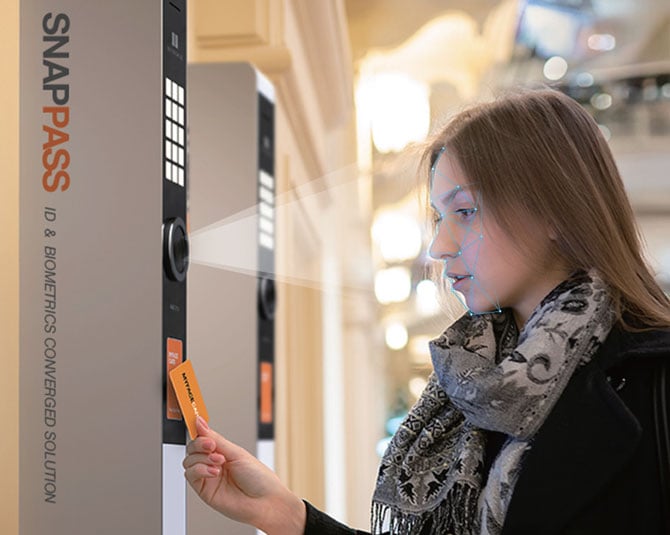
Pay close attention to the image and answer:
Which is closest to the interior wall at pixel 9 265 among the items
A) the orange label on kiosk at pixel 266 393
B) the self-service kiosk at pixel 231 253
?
the self-service kiosk at pixel 231 253

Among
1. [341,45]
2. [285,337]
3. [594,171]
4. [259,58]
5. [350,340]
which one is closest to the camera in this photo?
[594,171]

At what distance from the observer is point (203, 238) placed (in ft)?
6.82

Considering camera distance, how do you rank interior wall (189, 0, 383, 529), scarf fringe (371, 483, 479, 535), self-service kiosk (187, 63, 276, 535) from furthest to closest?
interior wall (189, 0, 383, 529) → self-service kiosk (187, 63, 276, 535) → scarf fringe (371, 483, 479, 535)

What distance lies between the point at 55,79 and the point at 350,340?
20.6 ft

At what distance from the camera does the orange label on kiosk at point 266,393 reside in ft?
6.81

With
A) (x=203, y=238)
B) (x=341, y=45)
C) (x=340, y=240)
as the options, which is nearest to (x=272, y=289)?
(x=203, y=238)

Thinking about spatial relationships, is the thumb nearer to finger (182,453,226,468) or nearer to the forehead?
finger (182,453,226,468)

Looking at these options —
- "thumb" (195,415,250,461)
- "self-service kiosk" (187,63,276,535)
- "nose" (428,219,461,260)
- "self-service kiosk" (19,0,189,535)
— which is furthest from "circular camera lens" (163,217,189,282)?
"self-service kiosk" (187,63,276,535)

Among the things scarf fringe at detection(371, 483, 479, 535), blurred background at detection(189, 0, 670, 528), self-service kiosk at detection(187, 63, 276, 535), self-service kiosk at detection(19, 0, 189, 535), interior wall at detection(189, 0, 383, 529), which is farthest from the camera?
blurred background at detection(189, 0, 670, 528)

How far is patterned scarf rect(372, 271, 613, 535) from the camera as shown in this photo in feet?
4.01

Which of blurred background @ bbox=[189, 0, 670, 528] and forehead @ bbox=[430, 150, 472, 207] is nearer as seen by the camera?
forehead @ bbox=[430, 150, 472, 207]

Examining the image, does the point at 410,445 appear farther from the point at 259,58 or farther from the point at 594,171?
the point at 259,58

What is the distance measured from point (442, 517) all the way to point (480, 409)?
0.47 ft

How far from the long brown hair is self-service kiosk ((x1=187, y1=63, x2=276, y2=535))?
781mm
